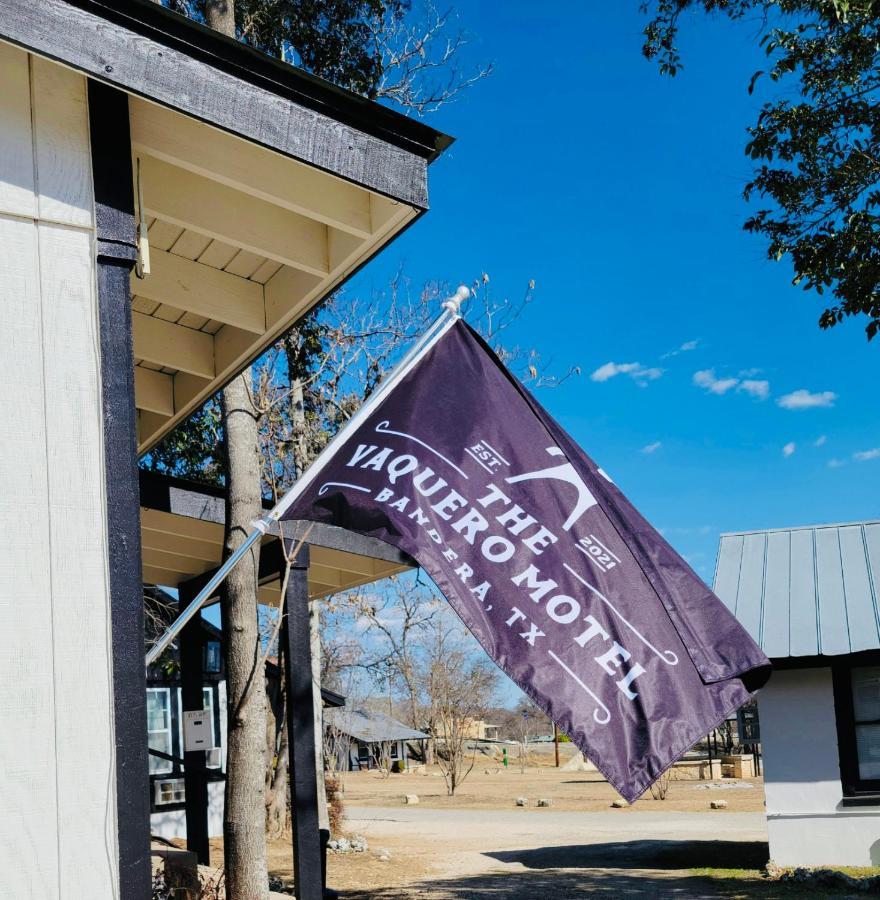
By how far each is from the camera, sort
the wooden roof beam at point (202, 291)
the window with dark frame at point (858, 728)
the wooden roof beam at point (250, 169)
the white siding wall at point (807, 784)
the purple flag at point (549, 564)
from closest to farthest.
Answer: the purple flag at point (549, 564)
the wooden roof beam at point (250, 169)
the wooden roof beam at point (202, 291)
the white siding wall at point (807, 784)
the window with dark frame at point (858, 728)

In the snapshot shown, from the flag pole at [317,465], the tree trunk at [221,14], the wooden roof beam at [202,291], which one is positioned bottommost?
the flag pole at [317,465]

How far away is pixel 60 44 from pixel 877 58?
25.9ft

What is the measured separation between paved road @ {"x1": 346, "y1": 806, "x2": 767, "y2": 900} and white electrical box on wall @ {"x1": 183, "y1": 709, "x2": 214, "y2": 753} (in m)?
4.78

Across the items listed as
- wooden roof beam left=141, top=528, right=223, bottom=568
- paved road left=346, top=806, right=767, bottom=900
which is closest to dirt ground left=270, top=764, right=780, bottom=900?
paved road left=346, top=806, right=767, bottom=900

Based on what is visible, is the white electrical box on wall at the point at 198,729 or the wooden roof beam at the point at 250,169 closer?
the wooden roof beam at the point at 250,169

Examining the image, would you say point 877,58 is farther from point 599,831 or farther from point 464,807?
point 464,807

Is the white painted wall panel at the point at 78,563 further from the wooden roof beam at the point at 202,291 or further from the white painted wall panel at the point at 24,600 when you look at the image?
the wooden roof beam at the point at 202,291

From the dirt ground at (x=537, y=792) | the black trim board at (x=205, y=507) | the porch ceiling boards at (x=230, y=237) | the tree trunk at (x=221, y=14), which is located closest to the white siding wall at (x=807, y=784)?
the black trim board at (x=205, y=507)

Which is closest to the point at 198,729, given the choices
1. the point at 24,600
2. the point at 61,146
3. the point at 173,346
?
the point at 173,346

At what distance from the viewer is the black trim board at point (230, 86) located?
9.53ft

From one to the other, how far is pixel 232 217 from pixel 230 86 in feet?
2.21

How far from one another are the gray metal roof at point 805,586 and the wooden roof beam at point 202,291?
32.3 feet

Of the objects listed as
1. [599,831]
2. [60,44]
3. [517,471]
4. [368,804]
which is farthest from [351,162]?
[368,804]

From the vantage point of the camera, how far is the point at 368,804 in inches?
1374
